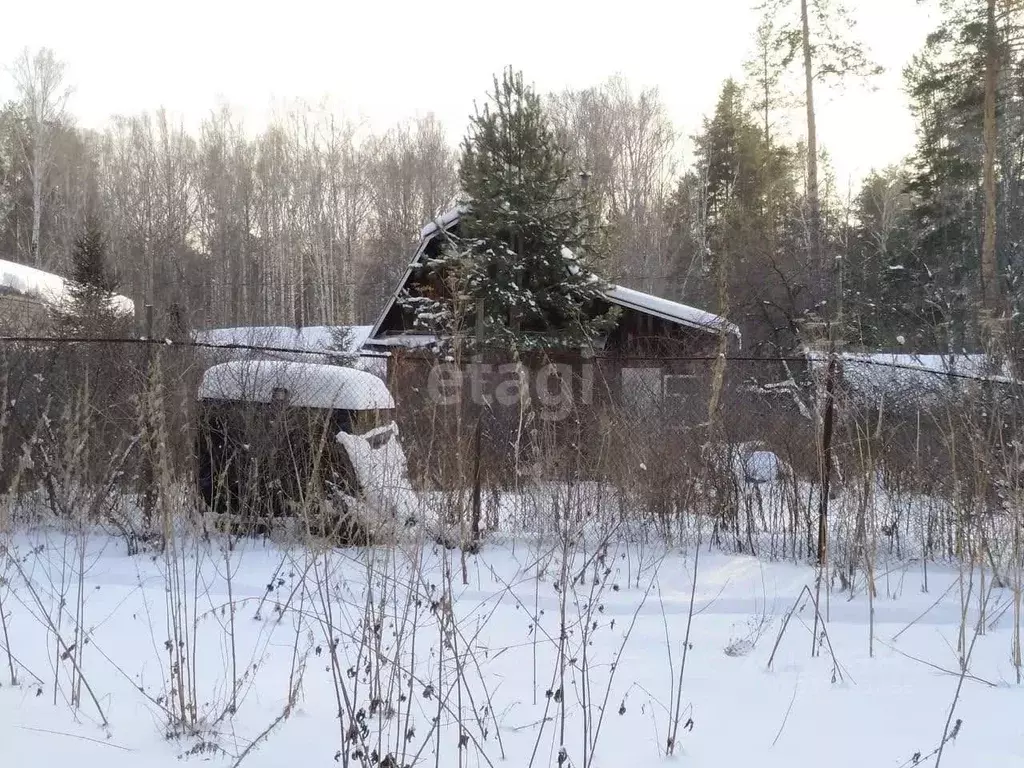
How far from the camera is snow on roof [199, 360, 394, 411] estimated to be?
19.4 feet

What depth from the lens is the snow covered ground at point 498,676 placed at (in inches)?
108

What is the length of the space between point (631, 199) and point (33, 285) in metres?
21.6

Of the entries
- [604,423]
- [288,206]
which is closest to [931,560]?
[604,423]

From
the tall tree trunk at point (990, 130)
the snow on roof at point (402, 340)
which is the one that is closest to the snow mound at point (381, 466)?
the snow on roof at point (402, 340)

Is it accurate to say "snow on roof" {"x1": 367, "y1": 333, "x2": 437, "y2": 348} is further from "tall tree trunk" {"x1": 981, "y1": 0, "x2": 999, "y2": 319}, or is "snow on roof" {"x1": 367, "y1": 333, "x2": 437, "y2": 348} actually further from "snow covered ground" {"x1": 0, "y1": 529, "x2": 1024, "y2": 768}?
"tall tree trunk" {"x1": 981, "y1": 0, "x2": 999, "y2": 319}

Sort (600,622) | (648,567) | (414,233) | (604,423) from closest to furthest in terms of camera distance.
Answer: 1. (600,622)
2. (648,567)
3. (604,423)
4. (414,233)

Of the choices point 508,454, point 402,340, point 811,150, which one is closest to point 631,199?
point 811,150

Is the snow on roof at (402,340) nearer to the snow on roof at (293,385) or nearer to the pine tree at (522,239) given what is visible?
the pine tree at (522,239)

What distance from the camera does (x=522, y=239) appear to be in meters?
10.6

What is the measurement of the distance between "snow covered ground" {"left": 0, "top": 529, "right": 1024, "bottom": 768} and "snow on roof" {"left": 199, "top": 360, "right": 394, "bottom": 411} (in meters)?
1.38

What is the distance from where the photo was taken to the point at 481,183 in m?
10.9

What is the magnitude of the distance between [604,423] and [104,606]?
3477 millimetres

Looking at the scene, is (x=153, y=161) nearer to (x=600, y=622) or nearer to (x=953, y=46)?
(x=953, y=46)

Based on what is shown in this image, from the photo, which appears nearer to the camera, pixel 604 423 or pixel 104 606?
pixel 104 606
